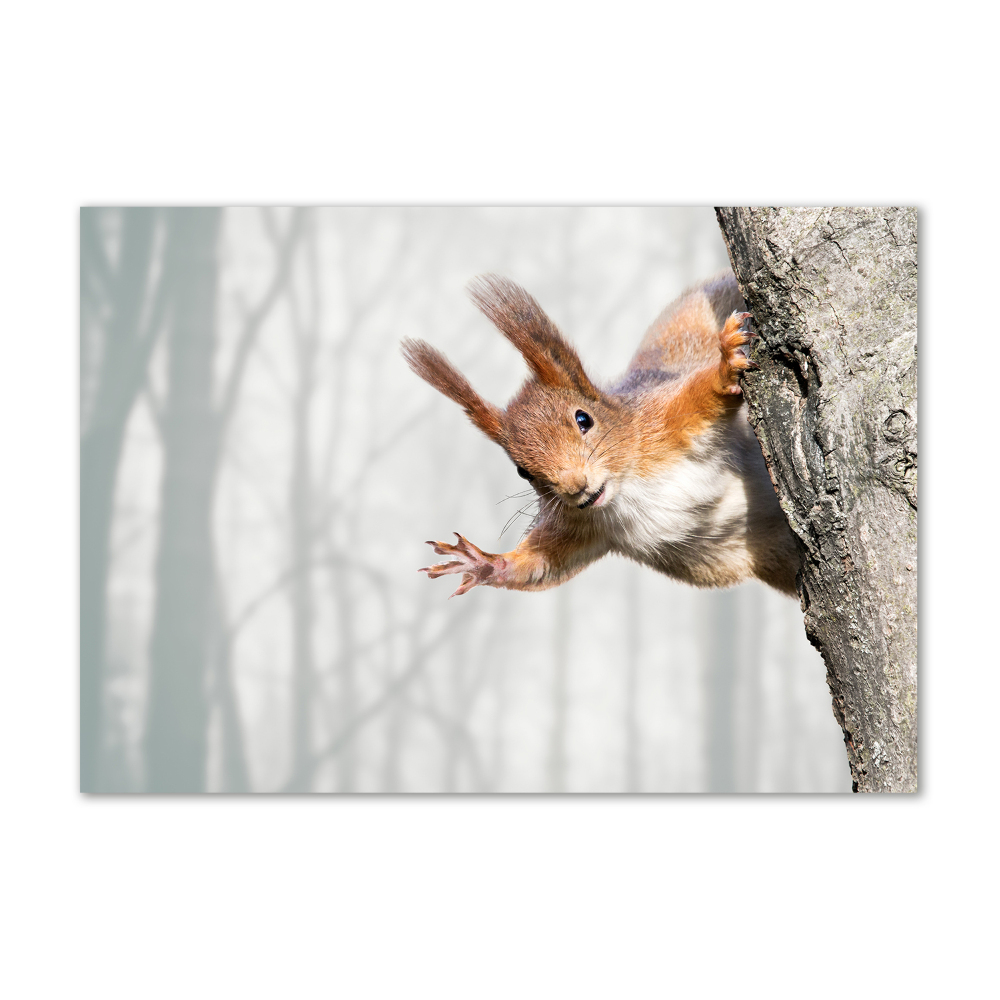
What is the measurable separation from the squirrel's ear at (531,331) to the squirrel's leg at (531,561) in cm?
48

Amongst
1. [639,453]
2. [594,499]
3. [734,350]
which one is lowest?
[594,499]

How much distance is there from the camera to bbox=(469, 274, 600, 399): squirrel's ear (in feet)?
7.90

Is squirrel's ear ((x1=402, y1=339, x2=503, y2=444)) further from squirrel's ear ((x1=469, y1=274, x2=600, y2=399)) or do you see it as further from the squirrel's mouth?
the squirrel's mouth

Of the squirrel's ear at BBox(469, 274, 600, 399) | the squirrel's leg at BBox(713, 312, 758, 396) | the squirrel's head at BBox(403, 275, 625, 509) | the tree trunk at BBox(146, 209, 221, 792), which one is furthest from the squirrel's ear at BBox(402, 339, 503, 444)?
the tree trunk at BBox(146, 209, 221, 792)

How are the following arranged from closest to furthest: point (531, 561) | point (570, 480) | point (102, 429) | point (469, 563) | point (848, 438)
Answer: point (848, 438) < point (570, 480) < point (469, 563) < point (531, 561) < point (102, 429)

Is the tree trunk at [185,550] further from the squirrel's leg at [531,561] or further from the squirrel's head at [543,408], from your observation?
the squirrel's head at [543,408]

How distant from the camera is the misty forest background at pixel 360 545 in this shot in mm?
3480

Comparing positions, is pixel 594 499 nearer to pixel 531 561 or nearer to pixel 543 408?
pixel 543 408

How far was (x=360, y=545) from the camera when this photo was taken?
3740 mm

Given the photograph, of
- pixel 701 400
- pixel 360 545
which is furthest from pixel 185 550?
pixel 701 400

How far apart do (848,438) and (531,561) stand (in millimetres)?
950

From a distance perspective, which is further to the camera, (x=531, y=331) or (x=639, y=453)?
(x=639, y=453)

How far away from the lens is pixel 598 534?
9.13 ft

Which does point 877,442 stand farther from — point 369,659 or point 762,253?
point 369,659
